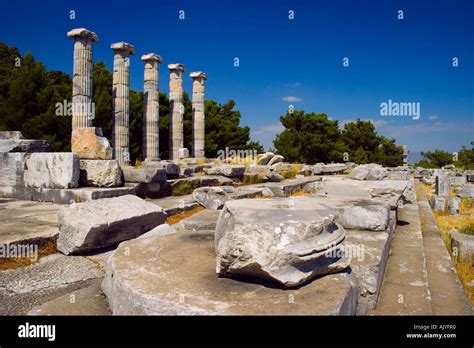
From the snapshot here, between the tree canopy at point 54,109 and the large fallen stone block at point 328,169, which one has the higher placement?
the tree canopy at point 54,109

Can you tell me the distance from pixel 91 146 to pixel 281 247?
759 centimetres

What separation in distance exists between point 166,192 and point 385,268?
6209mm

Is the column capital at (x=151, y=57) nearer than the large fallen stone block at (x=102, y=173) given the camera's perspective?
No

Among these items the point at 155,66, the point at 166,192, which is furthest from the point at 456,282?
the point at 155,66

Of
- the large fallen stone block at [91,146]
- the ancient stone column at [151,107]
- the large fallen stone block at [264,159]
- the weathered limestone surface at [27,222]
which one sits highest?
the ancient stone column at [151,107]

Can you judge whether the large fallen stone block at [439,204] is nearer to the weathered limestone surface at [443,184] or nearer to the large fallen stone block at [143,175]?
the weathered limestone surface at [443,184]

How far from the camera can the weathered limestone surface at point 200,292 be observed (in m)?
2.06

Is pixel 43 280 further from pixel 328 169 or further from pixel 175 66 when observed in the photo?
pixel 175 66

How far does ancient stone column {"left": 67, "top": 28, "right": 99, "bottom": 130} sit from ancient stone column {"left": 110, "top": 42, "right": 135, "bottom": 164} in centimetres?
221

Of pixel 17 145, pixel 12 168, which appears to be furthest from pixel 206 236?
pixel 17 145

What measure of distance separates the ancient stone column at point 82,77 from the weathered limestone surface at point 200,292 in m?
14.6

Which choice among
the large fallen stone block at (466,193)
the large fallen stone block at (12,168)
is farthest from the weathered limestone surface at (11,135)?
the large fallen stone block at (466,193)

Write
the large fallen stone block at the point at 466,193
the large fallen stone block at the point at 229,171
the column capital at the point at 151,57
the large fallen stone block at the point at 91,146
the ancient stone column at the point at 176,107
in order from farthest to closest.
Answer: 1. the ancient stone column at the point at 176,107
2. the column capital at the point at 151,57
3. the large fallen stone block at the point at 466,193
4. the large fallen stone block at the point at 229,171
5. the large fallen stone block at the point at 91,146
